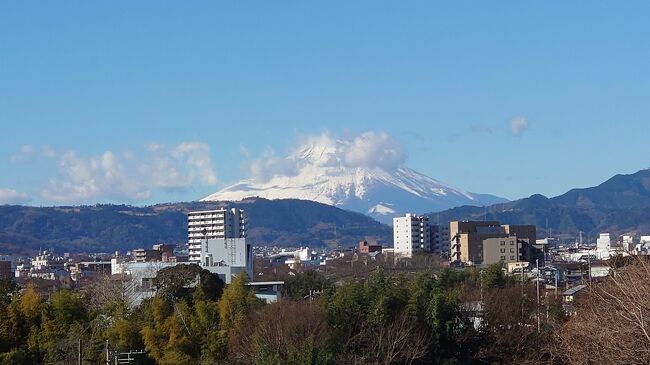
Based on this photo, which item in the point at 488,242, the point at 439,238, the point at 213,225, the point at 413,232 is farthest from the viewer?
the point at 439,238

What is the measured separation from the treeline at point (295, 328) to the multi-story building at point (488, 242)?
4473cm

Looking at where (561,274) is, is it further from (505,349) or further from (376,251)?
(376,251)

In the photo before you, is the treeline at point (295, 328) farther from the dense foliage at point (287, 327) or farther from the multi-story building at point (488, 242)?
the multi-story building at point (488, 242)

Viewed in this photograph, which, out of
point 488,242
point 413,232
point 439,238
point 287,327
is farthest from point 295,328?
point 439,238

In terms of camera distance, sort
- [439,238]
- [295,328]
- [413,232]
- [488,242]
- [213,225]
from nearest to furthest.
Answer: [295,328], [488,242], [213,225], [413,232], [439,238]

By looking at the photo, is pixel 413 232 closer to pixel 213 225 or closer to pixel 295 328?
pixel 213 225

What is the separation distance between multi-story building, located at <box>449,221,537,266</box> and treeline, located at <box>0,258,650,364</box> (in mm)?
44730

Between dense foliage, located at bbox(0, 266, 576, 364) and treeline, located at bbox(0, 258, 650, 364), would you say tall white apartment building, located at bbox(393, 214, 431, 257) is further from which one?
dense foliage, located at bbox(0, 266, 576, 364)

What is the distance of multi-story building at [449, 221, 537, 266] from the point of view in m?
88.3

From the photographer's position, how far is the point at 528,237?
9981cm

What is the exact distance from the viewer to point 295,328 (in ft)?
103

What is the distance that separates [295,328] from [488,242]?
60.3 metres

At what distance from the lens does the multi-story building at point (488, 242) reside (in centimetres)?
8831

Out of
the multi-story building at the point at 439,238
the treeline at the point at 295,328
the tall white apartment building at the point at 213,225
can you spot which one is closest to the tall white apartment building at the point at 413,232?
the multi-story building at the point at 439,238
